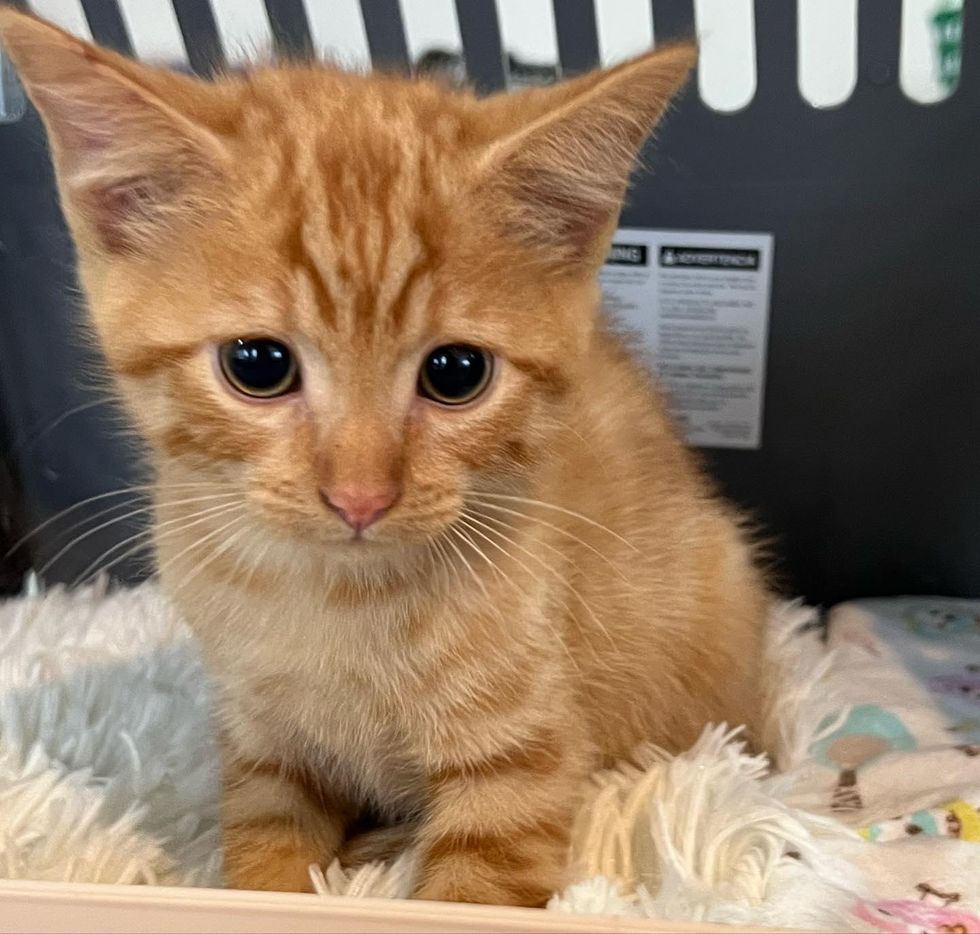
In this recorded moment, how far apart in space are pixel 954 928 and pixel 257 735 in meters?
0.61

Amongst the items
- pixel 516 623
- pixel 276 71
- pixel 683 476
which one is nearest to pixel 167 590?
pixel 516 623

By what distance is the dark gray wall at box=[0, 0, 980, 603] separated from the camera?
135 cm

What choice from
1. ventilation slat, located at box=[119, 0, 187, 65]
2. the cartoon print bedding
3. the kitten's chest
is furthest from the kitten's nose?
ventilation slat, located at box=[119, 0, 187, 65]

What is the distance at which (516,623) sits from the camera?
0.93 meters

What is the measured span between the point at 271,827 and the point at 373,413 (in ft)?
1.58

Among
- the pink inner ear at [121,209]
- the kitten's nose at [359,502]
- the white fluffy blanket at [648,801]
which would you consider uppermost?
the pink inner ear at [121,209]

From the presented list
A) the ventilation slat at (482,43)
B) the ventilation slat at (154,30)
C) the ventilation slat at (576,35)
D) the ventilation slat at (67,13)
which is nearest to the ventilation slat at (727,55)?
A: the ventilation slat at (576,35)

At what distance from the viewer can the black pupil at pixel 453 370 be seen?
0.80m

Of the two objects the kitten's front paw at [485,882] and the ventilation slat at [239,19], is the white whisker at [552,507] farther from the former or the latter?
the ventilation slat at [239,19]

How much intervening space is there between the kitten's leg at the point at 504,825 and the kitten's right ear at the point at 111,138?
50cm

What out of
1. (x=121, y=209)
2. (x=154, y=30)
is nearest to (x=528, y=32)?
(x=154, y=30)

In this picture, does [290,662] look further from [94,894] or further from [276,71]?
[276,71]

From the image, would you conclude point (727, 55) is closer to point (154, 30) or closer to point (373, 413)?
point (154, 30)

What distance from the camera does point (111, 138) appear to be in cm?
76
